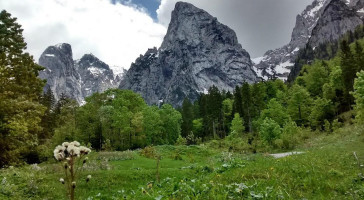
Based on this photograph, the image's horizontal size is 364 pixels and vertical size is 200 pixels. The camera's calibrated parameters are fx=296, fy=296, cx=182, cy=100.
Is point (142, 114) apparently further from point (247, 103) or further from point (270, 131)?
point (247, 103)

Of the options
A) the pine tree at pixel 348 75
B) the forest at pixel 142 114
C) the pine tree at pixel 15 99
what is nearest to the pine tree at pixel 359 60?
the forest at pixel 142 114

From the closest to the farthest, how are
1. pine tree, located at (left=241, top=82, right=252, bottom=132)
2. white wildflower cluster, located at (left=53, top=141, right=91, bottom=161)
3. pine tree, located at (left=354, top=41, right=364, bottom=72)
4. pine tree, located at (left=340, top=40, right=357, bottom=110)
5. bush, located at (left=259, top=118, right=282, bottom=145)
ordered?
white wildflower cluster, located at (left=53, top=141, right=91, bottom=161), bush, located at (left=259, top=118, right=282, bottom=145), pine tree, located at (left=354, top=41, right=364, bottom=72), pine tree, located at (left=340, top=40, right=357, bottom=110), pine tree, located at (left=241, top=82, right=252, bottom=132)

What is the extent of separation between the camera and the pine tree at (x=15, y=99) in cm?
1836

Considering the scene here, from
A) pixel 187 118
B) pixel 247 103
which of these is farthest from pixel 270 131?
pixel 187 118

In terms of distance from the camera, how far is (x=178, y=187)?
7.55 metres

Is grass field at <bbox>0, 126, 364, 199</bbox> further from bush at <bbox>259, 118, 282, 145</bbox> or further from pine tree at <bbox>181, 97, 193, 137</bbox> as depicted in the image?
pine tree at <bbox>181, 97, 193, 137</bbox>

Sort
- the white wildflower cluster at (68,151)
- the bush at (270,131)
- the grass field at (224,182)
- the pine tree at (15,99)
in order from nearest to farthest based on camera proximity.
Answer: the white wildflower cluster at (68,151) < the grass field at (224,182) < the pine tree at (15,99) < the bush at (270,131)

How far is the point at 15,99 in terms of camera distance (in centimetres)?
1997

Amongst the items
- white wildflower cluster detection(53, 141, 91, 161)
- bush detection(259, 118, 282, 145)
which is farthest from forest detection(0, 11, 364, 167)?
white wildflower cluster detection(53, 141, 91, 161)

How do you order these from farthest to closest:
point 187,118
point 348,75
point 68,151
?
1. point 187,118
2. point 348,75
3. point 68,151

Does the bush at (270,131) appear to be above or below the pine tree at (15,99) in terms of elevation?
below

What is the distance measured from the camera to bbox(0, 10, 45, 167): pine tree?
1836 centimetres

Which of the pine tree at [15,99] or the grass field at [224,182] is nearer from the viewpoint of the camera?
the grass field at [224,182]

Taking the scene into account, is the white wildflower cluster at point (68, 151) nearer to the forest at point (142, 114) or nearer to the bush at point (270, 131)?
the forest at point (142, 114)
